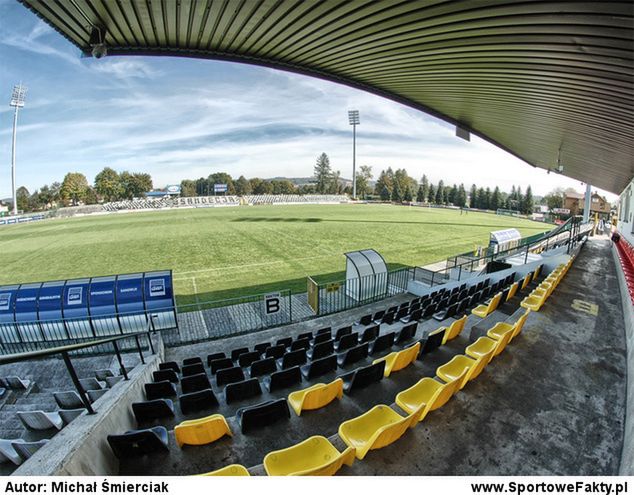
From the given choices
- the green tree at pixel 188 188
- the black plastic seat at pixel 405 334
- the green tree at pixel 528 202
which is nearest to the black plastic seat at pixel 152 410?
the black plastic seat at pixel 405 334

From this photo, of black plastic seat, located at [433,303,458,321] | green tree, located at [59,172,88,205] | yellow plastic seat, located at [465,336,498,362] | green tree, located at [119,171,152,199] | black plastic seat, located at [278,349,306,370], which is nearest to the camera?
yellow plastic seat, located at [465,336,498,362]

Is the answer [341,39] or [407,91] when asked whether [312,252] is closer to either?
[407,91]

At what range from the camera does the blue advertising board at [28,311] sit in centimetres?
1062

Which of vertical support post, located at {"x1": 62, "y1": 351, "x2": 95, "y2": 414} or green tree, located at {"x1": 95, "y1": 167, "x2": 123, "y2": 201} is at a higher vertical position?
green tree, located at {"x1": 95, "y1": 167, "x2": 123, "y2": 201}

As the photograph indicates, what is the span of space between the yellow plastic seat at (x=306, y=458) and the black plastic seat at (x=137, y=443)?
1.48 meters

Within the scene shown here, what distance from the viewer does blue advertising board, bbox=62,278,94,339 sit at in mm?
10867

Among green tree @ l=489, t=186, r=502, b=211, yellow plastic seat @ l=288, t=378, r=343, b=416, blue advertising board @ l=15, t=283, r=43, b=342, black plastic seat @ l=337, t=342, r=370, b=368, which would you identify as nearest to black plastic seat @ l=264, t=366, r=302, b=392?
yellow plastic seat @ l=288, t=378, r=343, b=416

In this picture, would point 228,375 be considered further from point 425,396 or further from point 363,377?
point 425,396

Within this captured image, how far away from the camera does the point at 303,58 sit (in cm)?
922

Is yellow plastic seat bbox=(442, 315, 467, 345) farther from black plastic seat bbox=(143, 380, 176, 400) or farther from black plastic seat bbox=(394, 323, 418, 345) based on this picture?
black plastic seat bbox=(143, 380, 176, 400)

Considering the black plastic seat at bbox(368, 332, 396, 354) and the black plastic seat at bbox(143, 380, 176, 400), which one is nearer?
the black plastic seat at bbox(143, 380, 176, 400)

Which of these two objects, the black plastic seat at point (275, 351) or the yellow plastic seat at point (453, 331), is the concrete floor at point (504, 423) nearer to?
the yellow plastic seat at point (453, 331)

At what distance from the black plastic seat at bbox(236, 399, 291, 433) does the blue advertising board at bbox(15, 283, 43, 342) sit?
36.4 feet

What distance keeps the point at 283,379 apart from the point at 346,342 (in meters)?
2.36
